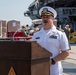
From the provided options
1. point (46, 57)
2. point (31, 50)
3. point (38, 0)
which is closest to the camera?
point (31, 50)

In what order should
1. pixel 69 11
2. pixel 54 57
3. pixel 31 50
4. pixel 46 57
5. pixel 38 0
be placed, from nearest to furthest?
pixel 31 50 < pixel 46 57 < pixel 54 57 < pixel 69 11 < pixel 38 0

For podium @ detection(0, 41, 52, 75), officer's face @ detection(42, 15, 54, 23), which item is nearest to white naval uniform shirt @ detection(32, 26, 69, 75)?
officer's face @ detection(42, 15, 54, 23)

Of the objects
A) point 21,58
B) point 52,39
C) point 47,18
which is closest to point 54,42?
point 52,39

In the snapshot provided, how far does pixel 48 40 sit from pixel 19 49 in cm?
119

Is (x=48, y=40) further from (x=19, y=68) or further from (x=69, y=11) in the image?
(x=69, y=11)

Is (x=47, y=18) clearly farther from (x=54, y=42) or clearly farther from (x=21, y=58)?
(x=21, y=58)

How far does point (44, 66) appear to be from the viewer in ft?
11.3

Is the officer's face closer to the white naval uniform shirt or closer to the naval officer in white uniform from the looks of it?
the naval officer in white uniform

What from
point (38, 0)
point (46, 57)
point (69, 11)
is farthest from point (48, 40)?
point (38, 0)

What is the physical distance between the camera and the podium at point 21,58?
325cm

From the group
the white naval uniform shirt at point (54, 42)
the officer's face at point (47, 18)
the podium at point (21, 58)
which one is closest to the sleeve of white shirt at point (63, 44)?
the white naval uniform shirt at point (54, 42)

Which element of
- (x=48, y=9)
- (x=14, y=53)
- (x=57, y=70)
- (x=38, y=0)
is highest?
(x=38, y=0)

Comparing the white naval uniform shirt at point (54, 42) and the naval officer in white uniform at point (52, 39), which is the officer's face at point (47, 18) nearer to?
the naval officer in white uniform at point (52, 39)

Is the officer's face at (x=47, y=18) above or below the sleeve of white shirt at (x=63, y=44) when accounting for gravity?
above
